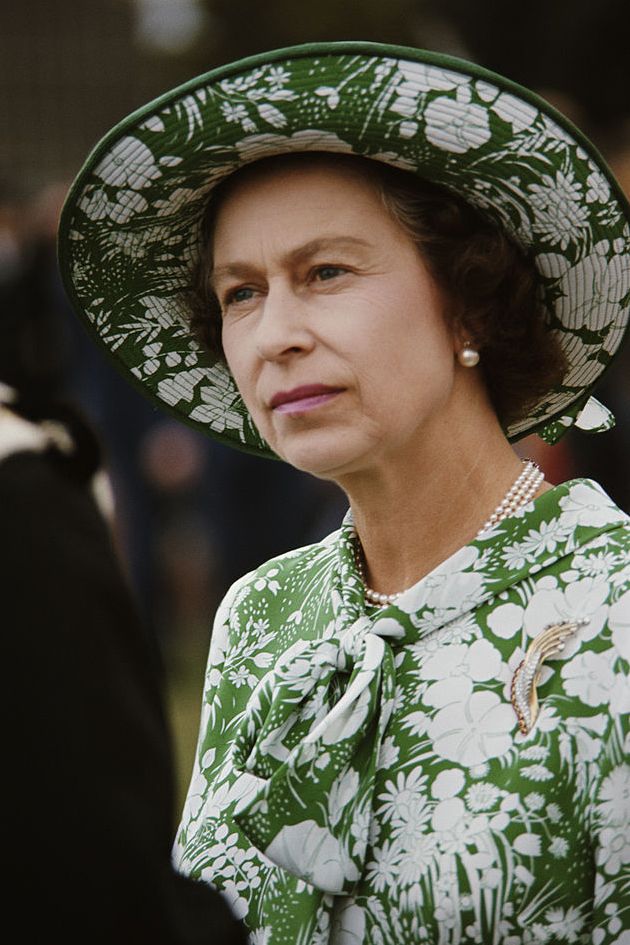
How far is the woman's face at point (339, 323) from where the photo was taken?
2.52 metres

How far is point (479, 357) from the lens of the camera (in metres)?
2.70

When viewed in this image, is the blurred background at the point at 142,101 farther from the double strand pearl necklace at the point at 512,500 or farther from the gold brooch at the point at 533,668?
the gold brooch at the point at 533,668

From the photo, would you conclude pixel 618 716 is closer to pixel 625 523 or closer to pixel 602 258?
pixel 625 523

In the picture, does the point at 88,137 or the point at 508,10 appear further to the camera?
the point at 88,137

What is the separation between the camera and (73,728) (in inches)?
75.7

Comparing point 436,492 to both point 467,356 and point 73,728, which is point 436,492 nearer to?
point 467,356

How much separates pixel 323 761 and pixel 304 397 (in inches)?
24.1

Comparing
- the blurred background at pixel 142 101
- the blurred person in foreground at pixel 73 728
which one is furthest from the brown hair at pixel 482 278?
the blurred person in foreground at pixel 73 728

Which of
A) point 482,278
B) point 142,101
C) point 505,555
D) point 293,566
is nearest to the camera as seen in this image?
point 505,555

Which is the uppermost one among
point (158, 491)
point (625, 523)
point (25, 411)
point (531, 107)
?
point (531, 107)

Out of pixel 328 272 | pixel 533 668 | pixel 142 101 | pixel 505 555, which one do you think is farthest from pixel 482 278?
pixel 142 101

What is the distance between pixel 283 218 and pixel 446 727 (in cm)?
90

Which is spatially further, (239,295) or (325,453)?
(239,295)

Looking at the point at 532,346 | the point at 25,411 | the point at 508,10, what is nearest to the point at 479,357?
the point at 532,346
